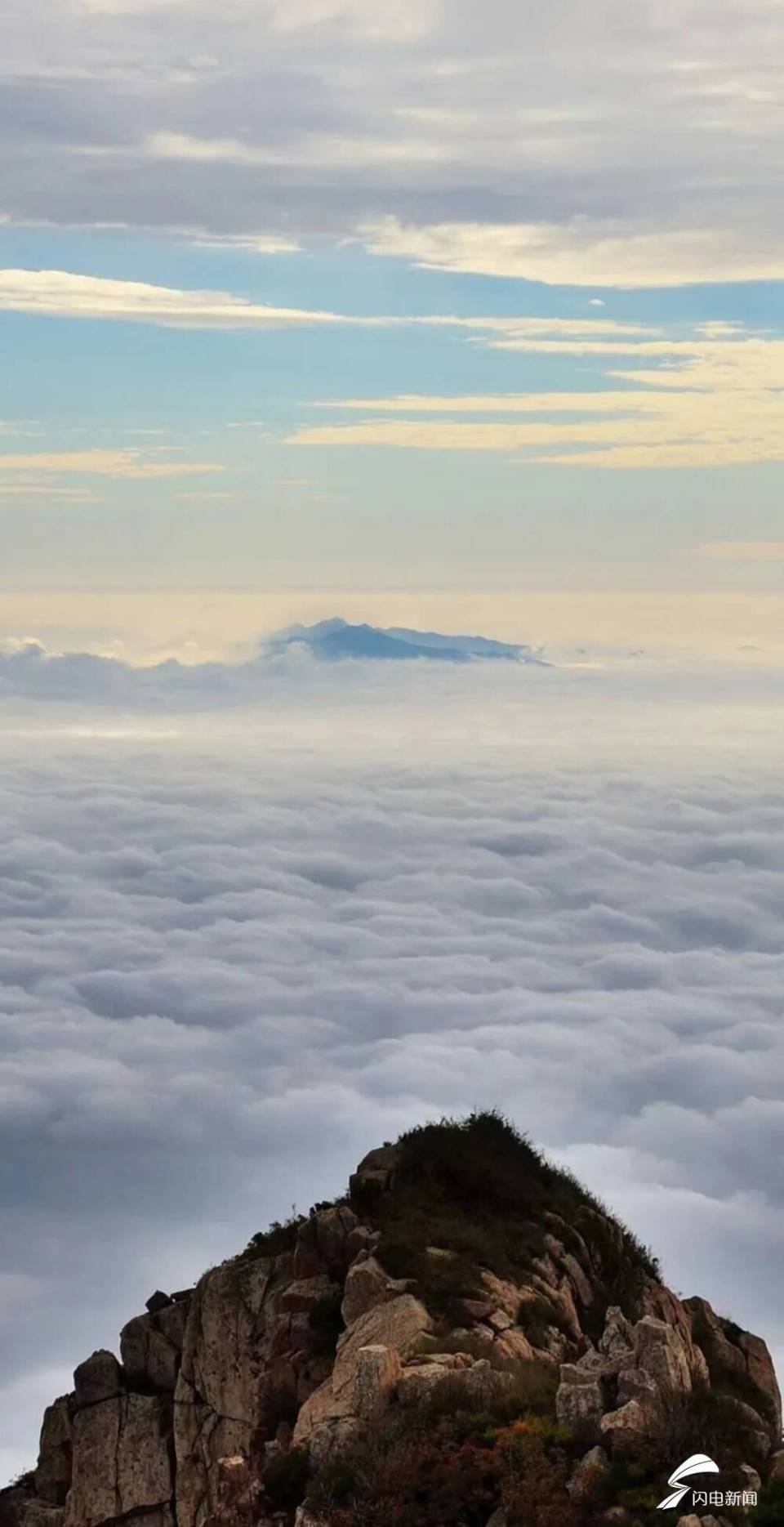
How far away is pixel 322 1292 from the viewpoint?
4478cm

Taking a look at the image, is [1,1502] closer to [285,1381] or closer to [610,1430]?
[285,1381]

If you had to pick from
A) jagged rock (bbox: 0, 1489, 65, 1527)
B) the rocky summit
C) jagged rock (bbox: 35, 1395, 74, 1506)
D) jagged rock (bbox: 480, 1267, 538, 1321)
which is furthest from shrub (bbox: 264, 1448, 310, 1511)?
jagged rock (bbox: 35, 1395, 74, 1506)

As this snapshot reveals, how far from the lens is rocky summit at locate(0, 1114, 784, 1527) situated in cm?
3388

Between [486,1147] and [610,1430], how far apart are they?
693 inches

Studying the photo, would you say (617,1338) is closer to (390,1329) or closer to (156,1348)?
(390,1329)

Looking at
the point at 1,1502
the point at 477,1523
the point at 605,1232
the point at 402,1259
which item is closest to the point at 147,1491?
the point at 1,1502

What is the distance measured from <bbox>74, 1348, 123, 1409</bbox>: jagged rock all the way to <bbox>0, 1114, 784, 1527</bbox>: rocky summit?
0.18 feet

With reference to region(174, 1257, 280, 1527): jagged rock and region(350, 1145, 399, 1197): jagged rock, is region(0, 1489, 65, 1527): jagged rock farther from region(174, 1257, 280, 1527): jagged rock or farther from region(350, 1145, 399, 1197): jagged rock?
region(350, 1145, 399, 1197): jagged rock

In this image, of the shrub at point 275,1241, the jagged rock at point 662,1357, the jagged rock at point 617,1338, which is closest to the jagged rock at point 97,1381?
the shrub at point 275,1241

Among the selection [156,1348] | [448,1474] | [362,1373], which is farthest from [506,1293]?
[156,1348]

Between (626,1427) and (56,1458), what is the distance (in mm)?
20259

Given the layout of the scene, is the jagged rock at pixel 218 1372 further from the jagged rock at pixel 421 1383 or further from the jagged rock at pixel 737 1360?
the jagged rock at pixel 737 1360

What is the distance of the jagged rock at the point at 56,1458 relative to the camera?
160 feet

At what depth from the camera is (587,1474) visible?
3306 centimetres
